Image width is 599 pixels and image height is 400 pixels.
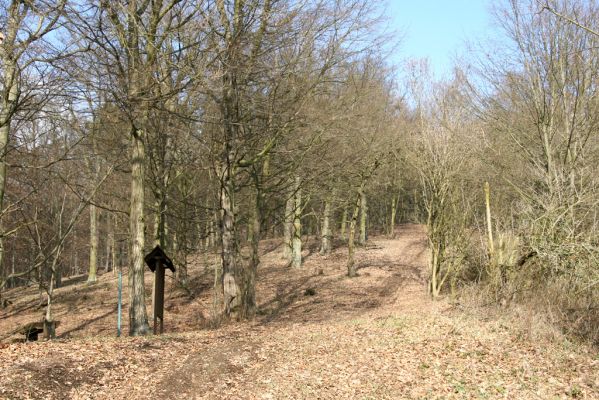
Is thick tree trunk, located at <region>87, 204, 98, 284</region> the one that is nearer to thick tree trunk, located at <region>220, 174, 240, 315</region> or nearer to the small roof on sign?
thick tree trunk, located at <region>220, 174, 240, 315</region>

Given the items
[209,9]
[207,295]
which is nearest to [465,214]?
[209,9]

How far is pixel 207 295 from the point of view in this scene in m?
21.5

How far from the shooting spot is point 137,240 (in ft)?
36.9

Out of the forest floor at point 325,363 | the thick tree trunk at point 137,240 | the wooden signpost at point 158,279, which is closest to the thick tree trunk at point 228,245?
the forest floor at point 325,363

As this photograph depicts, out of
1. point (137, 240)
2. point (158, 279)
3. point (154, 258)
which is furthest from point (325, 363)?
point (154, 258)

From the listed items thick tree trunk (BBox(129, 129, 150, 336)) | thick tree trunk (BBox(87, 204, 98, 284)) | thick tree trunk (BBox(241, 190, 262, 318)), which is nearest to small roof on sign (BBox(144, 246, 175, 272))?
thick tree trunk (BBox(129, 129, 150, 336))

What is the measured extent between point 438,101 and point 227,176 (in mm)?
6458

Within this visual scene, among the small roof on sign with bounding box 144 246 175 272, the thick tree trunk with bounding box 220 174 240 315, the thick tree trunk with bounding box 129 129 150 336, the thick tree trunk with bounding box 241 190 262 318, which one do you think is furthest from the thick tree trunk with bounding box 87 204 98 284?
the thick tree trunk with bounding box 129 129 150 336

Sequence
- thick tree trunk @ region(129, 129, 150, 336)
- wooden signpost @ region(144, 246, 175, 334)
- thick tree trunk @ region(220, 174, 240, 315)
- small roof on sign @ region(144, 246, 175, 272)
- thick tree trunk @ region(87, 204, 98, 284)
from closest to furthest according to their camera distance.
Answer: thick tree trunk @ region(129, 129, 150, 336) < wooden signpost @ region(144, 246, 175, 334) < small roof on sign @ region(144, 246, 175, 272) < thick tree trunk @ region(220, 174, 240, 315) < thick tree trunk @ region(87, 204, 98, 284)

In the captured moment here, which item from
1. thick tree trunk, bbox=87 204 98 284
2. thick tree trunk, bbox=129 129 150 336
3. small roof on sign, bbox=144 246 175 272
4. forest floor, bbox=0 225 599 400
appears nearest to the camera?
forest floor, bbox=0 225 599 400

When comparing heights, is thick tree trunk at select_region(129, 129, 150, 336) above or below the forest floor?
above

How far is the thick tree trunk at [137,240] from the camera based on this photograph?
1129 centimetres

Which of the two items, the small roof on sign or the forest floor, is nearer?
the forest floor

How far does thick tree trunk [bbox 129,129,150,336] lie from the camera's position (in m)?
11.3
